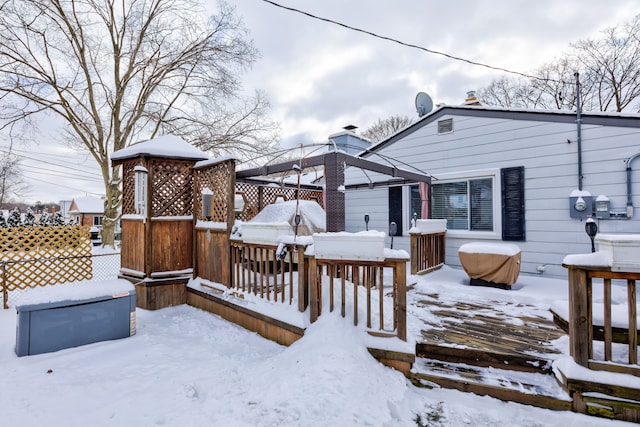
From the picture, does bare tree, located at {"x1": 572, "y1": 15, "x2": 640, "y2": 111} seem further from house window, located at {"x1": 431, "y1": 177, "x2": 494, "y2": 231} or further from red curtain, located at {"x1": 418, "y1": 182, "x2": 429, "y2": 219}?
red curtain, located at {"x1": 418, "y1": 182, "x2": 429, "y2": 219}

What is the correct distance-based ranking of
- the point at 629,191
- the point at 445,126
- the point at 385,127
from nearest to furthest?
the point at 629,191 → the point at 445,126 → the point at 385,127

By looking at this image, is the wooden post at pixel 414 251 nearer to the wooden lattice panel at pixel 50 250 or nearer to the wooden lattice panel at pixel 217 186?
the wooden lattice panel at pixel 217 186

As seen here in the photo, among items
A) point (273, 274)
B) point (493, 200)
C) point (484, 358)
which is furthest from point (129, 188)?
point (493, 200)

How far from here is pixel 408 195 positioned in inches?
277

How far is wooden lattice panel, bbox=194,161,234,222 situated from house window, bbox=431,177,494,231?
4600mm

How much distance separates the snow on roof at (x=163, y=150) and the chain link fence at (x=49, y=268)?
2529 mm

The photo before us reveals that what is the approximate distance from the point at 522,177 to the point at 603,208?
49.0 inches

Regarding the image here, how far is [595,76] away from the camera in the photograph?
41.3 ft

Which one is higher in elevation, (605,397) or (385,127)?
(385,127)

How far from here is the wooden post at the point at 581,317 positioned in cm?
221

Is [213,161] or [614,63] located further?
[614,63]

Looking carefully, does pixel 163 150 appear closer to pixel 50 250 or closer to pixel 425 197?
pixel 50 250

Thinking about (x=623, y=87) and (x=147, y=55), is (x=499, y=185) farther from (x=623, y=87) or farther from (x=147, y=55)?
(x=147, y=55)

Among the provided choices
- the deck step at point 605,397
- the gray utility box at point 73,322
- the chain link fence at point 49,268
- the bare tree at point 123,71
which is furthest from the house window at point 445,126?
the bare tree at point 123,71
